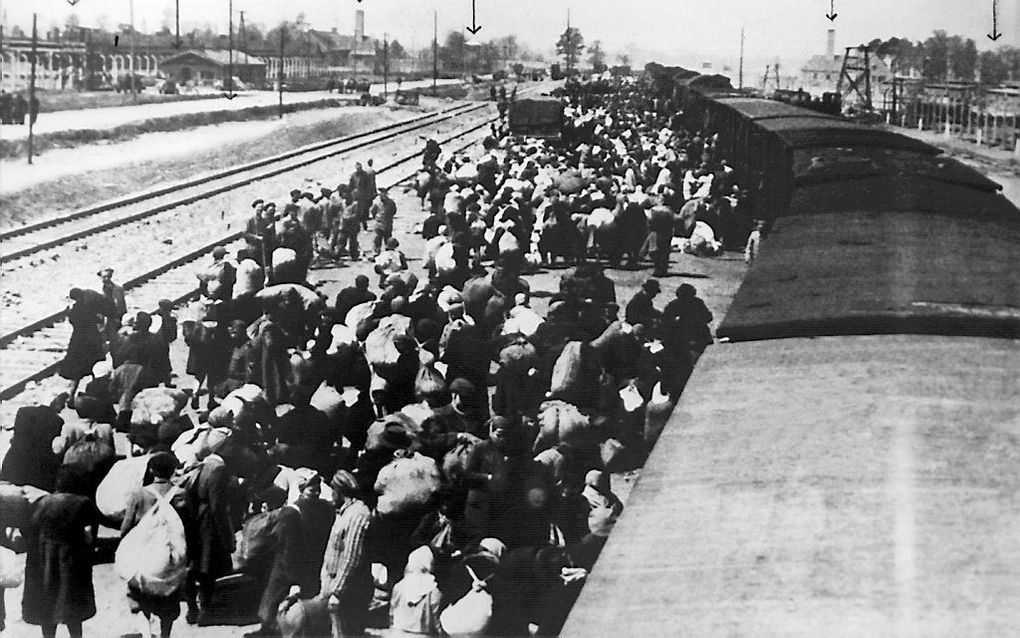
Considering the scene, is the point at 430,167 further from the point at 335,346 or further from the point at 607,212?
the point at 335,346

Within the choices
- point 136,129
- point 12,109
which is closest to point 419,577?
point 12,109

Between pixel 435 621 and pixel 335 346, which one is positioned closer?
pixel 435 621

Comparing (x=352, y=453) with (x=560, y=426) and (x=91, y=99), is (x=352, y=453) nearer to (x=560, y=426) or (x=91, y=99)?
(x=560, y=426)

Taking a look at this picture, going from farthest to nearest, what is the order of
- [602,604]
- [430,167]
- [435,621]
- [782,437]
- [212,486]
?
[430,167] → [212,486] → [435,621] → [782,437] → [602,604]

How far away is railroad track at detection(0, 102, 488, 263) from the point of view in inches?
760

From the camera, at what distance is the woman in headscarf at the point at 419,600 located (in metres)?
5.91

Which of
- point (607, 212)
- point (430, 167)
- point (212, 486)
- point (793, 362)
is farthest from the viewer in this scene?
point (430, 167)

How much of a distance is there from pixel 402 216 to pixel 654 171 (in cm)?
684

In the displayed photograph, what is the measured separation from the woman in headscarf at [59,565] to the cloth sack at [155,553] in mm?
343

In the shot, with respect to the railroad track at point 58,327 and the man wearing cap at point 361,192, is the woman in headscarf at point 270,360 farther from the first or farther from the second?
the man wearing cap at point 361,192

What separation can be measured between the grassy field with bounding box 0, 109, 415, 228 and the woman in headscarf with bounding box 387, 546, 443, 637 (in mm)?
17873

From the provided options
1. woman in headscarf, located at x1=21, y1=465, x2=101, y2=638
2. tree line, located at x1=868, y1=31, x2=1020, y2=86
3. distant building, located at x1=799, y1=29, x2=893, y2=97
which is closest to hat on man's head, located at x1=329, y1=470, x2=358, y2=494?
woman in headscarf, located at x1=21, y1=465, x2=101, y2=638

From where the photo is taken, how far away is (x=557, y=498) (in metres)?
6.42

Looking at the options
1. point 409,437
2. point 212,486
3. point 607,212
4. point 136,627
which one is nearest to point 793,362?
point 409,437
